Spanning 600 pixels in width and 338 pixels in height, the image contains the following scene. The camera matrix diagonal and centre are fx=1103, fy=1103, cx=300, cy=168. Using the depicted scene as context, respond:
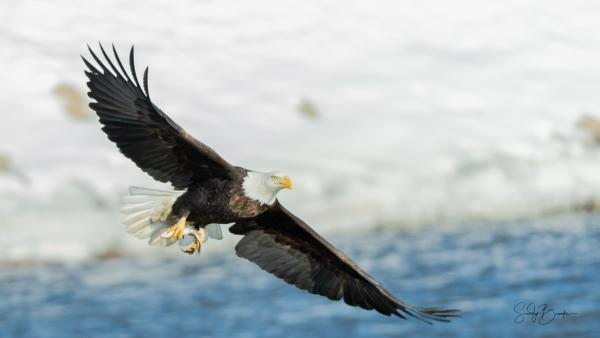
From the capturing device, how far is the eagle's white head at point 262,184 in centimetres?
768

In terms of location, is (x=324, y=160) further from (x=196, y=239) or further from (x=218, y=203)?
(x=218, y=203)

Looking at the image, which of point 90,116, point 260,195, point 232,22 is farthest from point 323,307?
point 232,22

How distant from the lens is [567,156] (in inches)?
678

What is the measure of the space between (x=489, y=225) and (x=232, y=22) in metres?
7.34

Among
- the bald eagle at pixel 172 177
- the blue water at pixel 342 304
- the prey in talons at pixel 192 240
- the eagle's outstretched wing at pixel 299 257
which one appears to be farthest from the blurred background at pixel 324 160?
the bald eagle at pixel 172 177

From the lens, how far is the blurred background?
14383 mm

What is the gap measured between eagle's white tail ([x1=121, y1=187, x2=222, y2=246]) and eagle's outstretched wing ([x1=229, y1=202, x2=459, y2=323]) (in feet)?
3.16

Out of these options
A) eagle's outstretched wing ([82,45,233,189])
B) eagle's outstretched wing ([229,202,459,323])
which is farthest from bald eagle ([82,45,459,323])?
eagle's outstretched wing ([229,202,459,323])

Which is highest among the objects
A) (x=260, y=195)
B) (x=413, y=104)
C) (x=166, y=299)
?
(x=413, y=104)

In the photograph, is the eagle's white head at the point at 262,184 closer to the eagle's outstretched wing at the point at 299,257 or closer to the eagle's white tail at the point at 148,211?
the eagle's white tail at the point at 148,211

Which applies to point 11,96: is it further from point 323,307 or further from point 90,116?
point 323,307

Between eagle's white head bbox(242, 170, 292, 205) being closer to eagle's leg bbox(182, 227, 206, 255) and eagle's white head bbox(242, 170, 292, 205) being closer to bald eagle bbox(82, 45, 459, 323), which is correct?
bald eagle bbox(82, 45, 459, 323)

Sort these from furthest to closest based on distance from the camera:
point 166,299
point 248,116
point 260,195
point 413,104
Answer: point 413,104
point 248,116
point 166,299
point 260,195

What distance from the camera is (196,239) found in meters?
7.88
